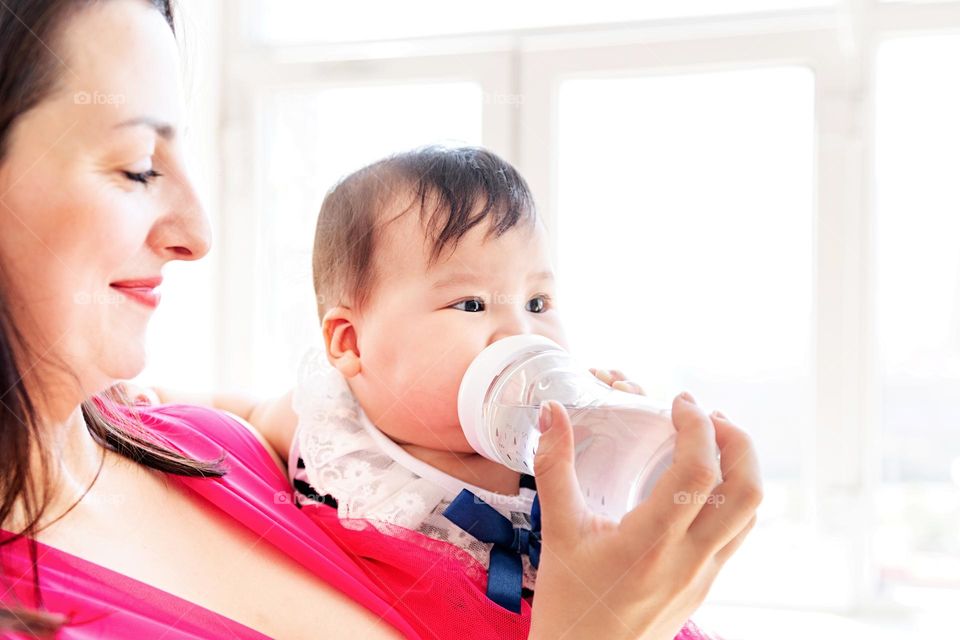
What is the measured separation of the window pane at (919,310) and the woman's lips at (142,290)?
159cm

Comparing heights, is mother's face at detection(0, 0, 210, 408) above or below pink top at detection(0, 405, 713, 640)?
above

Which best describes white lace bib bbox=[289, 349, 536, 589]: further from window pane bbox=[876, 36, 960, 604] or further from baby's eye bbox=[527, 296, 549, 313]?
window pane bbox=[876, 36, 960, 604]

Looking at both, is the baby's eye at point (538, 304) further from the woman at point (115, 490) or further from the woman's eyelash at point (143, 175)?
the woman's eyelash at point (143, 175)

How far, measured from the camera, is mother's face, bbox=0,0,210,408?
68cm

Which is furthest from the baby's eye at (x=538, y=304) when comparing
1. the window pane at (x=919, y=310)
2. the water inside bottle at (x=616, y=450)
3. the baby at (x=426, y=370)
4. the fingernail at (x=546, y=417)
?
the window pane at (x=919, y=310)

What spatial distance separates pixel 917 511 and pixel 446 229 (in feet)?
4.74

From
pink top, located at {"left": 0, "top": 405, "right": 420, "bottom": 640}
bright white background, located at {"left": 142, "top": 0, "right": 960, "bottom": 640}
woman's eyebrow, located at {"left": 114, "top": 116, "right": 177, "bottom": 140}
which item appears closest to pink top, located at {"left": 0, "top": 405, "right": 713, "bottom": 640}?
pink top, located at {"left": 0, "top": 405, "right": 420, "bottom": 640}

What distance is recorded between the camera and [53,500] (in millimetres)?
792

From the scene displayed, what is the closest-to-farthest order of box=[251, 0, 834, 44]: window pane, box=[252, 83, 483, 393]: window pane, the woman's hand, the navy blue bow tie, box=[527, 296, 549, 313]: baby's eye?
the woman's hand < the navy blue bow tie < box=[527, 296, 549, 313]: baby's eye < box=[251, 0, 834, 44]: window pane < box=[252, 83, 483, 393]: window pane

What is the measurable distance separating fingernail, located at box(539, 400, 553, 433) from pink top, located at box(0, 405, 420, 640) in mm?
253

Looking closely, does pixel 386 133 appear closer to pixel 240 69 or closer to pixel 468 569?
pixel 240 69

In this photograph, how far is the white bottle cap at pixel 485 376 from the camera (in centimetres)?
89

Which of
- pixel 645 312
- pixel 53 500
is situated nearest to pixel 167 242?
pixel 53 500

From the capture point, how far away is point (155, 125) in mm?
742
